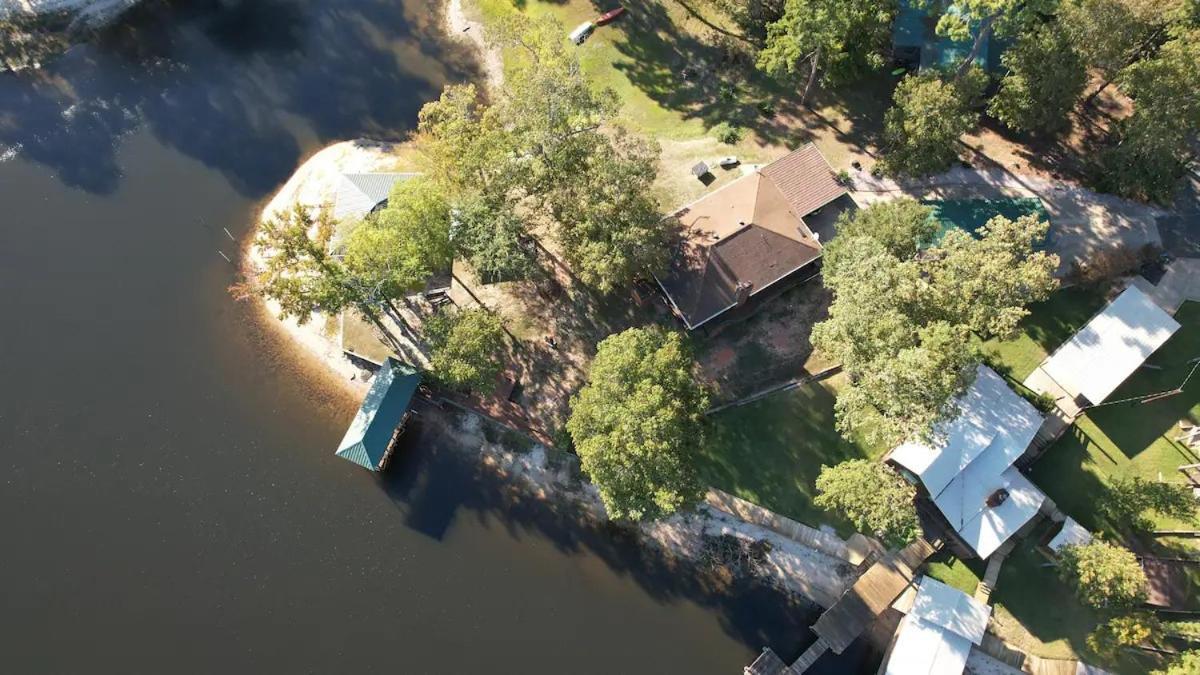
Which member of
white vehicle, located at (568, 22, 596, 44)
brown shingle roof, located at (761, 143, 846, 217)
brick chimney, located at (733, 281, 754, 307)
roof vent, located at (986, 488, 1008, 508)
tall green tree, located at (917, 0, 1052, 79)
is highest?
tall green tree, located at (917, 0, 1052, 79)

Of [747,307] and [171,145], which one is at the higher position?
[747,307]

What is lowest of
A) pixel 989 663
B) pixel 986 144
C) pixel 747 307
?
pixel 989 663

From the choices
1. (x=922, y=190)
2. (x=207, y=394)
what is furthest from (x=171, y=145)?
(x=922, y=190)

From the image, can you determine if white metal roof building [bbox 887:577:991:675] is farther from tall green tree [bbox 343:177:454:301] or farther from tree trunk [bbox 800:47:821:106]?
tall green tree [bbox 343:177:454:301]

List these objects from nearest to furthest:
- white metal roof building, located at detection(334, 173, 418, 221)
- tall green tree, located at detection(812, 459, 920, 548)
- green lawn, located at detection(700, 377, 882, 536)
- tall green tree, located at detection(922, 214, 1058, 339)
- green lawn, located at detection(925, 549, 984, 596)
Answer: tall green tree, located at detection(922, 214, 1058, 339), tall green tree, located at detection(812, 459, 920, 548), green lawn, located at detection(925, 549, 984, 596), green lawn, located at detection(700, 377, 882, 536), white metal roof building, located at detection(334, 173, 418, 221)

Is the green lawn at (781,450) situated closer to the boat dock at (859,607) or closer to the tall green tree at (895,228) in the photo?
the boat dock at (859,607)

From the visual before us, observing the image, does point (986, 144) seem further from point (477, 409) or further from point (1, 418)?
point (1, 418)

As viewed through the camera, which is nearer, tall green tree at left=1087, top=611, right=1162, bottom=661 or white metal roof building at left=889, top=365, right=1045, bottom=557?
tall green tree at left=1087, top=611, right=1162, bottom=661

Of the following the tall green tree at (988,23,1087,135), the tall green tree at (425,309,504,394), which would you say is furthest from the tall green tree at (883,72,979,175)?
the tall green tree at (425,309,504,394)
